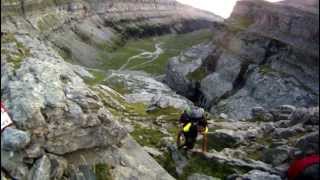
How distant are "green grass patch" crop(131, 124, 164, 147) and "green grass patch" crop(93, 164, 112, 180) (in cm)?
659

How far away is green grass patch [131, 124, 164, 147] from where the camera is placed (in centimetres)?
3062

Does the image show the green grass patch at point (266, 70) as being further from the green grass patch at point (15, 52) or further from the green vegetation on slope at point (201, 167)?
the green grass patch at point (15, 52)

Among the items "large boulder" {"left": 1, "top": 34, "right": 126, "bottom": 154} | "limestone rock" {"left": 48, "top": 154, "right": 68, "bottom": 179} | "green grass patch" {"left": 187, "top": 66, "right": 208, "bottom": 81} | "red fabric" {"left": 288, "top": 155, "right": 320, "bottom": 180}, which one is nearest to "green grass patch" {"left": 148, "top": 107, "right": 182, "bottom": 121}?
"large boulder" {"left": 1, "top": 34, "right": 126, "bottom": 154}

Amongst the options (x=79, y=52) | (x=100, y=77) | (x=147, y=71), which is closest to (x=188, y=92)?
(x=100, y=77)

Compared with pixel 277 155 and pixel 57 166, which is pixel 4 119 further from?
pixel 277 155

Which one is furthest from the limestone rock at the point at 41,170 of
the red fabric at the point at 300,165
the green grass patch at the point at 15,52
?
the red fabric at the point at 300,165

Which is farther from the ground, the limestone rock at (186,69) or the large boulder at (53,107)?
the large boulder at (53,107)

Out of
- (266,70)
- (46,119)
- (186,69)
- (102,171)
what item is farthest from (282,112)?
(186,69)

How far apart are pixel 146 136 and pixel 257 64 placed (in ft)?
159

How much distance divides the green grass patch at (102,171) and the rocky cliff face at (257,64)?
35.9m

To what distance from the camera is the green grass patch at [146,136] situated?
30.6m

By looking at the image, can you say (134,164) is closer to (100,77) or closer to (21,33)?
(21,33)

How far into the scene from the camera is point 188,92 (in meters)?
85.1

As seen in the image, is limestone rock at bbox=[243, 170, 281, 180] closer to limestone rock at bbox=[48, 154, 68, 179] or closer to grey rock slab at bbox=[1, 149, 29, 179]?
limestone rock at bbox=[48, 154, 68, 179]
